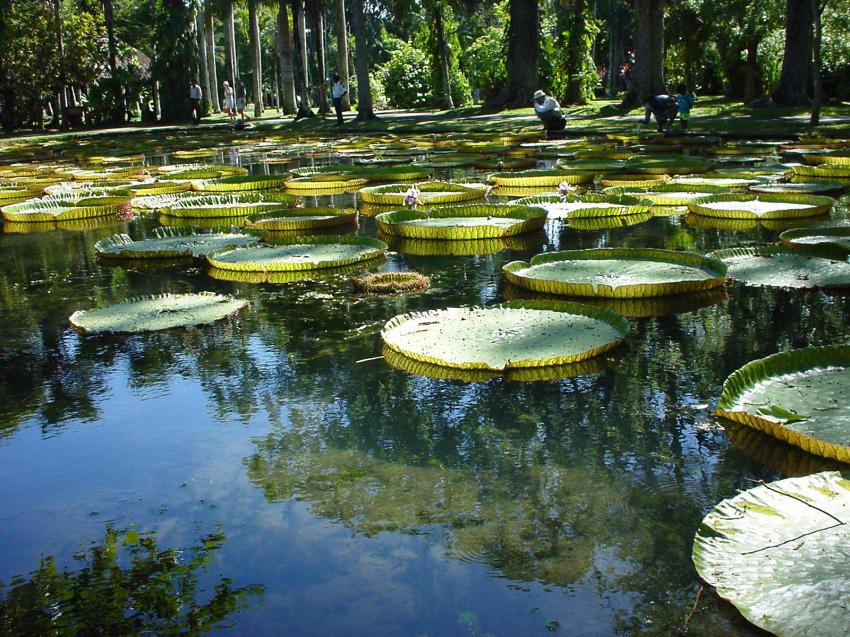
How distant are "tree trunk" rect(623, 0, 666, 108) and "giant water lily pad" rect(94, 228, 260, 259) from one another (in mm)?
15677

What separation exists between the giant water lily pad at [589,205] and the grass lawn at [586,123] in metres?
8.01

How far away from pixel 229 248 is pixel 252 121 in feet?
83.6

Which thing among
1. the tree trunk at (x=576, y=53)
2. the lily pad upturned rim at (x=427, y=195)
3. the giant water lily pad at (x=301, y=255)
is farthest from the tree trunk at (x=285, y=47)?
the giant water lily pad at (x=301, y=255)

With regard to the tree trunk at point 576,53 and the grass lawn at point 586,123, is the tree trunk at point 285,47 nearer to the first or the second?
the grass lawn at point 586,123

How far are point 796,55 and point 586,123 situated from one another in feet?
16.9

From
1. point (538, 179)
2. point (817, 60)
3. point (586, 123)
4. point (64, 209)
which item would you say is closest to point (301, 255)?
point (64, 209)

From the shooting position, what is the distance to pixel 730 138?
14930 mm

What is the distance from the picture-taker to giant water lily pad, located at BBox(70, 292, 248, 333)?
4.34 m

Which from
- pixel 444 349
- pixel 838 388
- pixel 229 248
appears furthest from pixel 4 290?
pixel 838 388

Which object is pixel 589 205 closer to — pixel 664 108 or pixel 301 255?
pixel 301 255

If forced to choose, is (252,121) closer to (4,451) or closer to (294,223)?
(294,223)

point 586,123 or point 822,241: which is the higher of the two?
point 586,123

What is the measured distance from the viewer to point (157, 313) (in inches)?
177

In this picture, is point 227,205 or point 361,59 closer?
point 227,205
